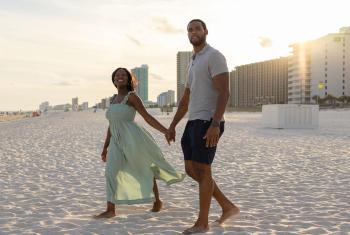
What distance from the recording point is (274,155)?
413 inches

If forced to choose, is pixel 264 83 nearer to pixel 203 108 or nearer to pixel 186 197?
pixel 186 197

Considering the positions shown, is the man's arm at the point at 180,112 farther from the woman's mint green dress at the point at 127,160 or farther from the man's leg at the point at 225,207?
the man's leg at the point at 225,207

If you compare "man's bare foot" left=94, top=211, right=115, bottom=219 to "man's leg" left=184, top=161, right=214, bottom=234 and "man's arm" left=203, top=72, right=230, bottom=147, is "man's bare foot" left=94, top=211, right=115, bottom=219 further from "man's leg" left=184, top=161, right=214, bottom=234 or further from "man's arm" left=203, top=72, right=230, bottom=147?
"man's arm" left=203, top=72, right=230, bottom=147

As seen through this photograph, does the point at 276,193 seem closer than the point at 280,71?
Yes

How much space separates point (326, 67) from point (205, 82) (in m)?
138

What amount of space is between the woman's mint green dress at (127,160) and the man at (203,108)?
0.76 meters

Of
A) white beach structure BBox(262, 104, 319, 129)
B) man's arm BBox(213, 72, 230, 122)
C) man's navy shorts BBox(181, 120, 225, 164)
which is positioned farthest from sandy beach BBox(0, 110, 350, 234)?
white beach structure BBox(262, 104, 319, 129)

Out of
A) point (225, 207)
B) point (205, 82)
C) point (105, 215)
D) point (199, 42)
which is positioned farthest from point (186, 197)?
point (199, 42)

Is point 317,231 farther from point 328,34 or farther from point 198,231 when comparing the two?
point 328,34

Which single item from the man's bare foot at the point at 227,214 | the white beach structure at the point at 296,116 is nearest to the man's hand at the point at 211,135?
the man's bare foot at the point at 227,214

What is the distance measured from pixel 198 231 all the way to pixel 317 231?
3.60 ft

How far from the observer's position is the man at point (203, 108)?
12.7ft

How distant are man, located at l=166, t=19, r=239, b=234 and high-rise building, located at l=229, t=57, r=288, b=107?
158 metres

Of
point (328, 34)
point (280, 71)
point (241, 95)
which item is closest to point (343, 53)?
point (328, 34)
